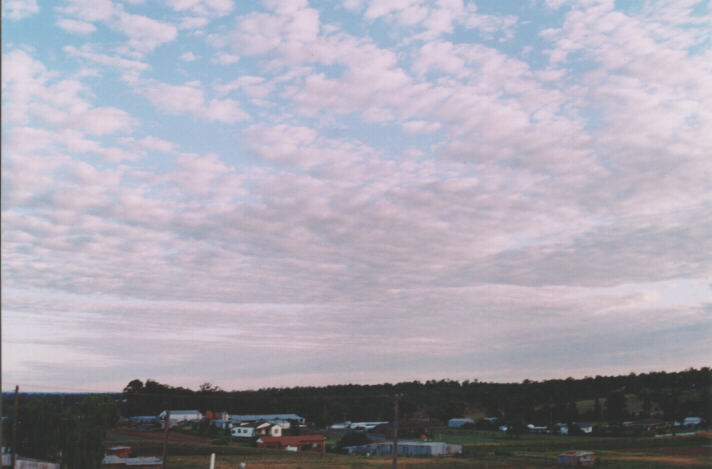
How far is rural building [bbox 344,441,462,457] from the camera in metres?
78.4

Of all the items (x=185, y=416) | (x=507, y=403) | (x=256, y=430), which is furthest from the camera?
(x=507, y=403)

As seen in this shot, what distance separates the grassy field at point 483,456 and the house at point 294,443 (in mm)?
8936

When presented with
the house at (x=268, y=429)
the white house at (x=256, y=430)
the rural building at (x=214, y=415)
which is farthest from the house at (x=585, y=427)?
the rural building at (x=214, y=415)

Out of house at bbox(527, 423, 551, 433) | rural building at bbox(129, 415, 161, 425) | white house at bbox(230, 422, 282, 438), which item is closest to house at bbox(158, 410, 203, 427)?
rural building at bbox(129, 415, 161, 425)

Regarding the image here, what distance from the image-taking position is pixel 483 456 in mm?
70500

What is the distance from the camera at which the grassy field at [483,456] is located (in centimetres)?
5672

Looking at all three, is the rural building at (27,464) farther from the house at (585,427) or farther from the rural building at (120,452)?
the house at (585,427)

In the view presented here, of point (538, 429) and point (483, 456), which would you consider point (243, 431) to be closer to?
point (483, 456)

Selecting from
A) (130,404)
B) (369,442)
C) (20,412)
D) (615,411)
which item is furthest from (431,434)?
(20,412)

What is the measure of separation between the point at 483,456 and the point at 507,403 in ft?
275

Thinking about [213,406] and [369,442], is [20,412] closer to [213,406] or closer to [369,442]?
[369,442]

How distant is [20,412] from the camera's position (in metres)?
51.0

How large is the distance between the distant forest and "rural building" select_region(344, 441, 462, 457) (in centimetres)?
3035

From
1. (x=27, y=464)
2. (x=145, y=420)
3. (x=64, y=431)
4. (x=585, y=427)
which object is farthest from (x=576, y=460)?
(x=145, y=420)
